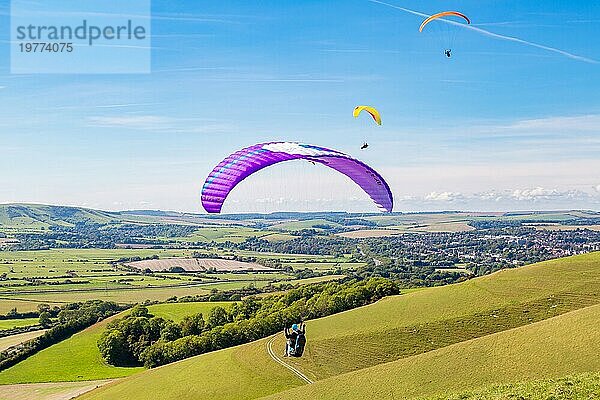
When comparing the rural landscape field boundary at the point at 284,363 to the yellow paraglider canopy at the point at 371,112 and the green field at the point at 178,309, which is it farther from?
the green field at the point at 178,309

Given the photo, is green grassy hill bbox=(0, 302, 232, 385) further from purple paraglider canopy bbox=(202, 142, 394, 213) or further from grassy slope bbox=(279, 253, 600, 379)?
purple paraglider canopy bbox=(202, 142, 394, 213)

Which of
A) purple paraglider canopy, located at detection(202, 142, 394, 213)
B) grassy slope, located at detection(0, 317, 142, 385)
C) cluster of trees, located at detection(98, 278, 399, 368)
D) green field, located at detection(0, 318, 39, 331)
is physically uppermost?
purple paraglider canopy, located at detection(202, 142, 394, 213)

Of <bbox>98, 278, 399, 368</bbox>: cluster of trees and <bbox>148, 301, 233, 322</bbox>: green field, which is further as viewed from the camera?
<bbox>148, 301, 233, 322</bbox>: green field

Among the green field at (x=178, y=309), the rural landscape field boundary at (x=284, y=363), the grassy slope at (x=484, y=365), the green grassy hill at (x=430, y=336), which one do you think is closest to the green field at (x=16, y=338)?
the green field at (x=178, y=309)

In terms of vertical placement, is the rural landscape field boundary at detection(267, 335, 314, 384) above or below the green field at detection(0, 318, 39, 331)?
above

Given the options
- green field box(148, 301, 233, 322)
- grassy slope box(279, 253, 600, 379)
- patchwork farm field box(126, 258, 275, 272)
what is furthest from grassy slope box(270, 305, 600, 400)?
patchwork farm field box(126, 258, 275, 272)

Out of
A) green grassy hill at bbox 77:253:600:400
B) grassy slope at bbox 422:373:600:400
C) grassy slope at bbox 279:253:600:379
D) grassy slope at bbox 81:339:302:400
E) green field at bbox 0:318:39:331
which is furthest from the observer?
green field at bbox 0:318:39:331

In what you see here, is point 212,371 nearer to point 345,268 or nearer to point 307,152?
point 307,152
